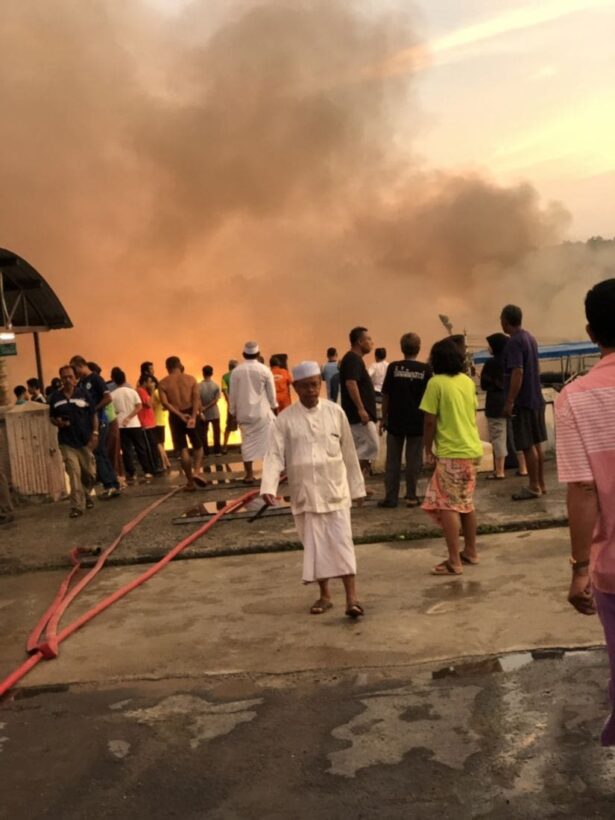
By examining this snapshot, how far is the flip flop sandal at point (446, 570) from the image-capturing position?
5.65 m

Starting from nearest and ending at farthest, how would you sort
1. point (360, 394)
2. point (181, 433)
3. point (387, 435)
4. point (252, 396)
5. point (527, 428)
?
point (527, 428)
point (387, 435)
point (360, 394)
point (252, 396)
point (181, 433)

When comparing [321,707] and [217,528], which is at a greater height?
[217,528]

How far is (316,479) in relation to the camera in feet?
16.8

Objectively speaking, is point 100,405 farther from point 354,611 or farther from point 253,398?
point 354,611

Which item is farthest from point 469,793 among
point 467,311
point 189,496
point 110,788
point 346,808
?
point 467,311

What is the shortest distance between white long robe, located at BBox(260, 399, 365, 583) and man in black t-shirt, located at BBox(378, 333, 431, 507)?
2654 millimetres

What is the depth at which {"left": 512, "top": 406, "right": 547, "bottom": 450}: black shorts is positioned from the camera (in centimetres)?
754

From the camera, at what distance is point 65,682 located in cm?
438

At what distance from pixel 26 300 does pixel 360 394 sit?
30.6 feet

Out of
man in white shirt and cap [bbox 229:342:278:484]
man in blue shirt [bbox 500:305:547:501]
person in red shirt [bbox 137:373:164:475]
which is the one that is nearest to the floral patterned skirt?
man in blue shirt [bbox 500:305:547:501]

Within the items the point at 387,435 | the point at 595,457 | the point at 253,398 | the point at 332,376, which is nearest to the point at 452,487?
the point at 387,435

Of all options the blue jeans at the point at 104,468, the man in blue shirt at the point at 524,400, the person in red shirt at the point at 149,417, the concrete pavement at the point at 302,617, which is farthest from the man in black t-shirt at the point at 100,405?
the man in blue shirt at the point at 524,400

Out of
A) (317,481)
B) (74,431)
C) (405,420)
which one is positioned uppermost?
(74,431)

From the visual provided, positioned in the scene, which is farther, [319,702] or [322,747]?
[319,702]
